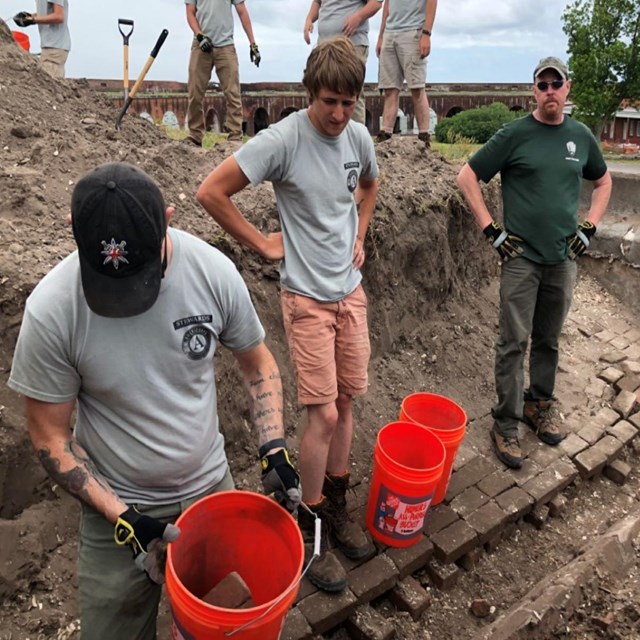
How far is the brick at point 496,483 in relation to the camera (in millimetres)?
3990

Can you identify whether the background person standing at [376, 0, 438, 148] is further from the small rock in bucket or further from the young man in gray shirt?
the small rock in bucket

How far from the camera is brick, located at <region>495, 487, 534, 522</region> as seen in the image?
386 cm

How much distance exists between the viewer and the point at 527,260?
404 cm

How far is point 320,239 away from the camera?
2801 mm

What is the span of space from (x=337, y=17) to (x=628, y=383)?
469 cm

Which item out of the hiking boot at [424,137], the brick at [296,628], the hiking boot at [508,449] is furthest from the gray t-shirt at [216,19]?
the brick at [296,628]

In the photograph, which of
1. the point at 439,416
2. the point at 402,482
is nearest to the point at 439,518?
the point at 439,416

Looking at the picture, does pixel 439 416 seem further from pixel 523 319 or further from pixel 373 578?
pixel 373 578

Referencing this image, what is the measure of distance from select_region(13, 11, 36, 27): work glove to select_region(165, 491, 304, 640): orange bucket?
664 centimetres

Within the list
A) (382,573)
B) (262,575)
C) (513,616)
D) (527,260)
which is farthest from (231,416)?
(527,260)

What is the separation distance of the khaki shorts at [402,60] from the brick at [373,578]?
16.2 feet

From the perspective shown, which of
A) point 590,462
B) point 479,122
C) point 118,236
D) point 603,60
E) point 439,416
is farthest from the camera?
point 603,60

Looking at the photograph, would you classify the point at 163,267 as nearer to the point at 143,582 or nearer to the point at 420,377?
the point at 143,582

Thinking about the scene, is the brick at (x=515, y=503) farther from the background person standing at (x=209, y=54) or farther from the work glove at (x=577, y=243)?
the background person standing at (x=209, y=54)
